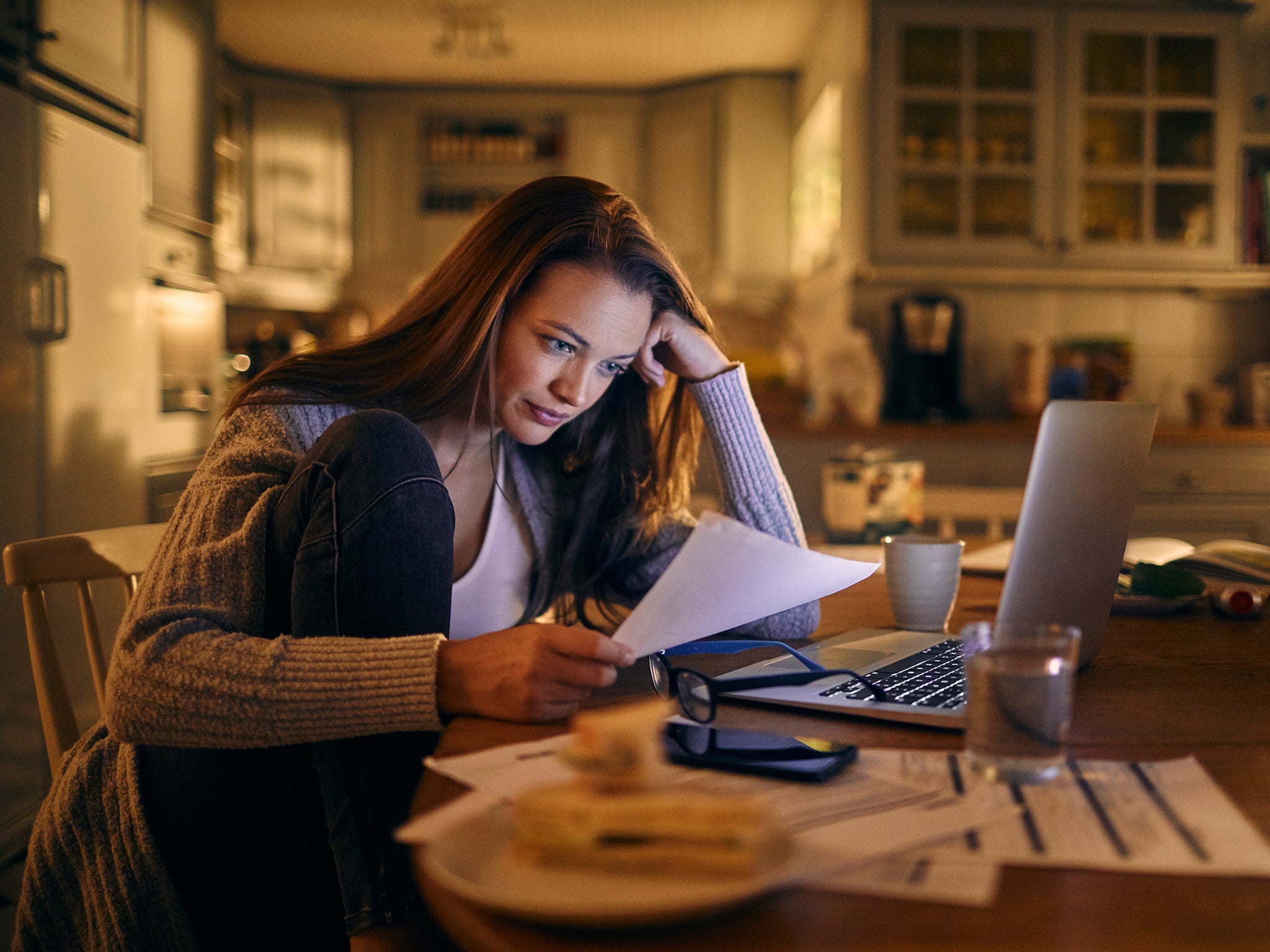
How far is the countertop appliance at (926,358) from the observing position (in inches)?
136

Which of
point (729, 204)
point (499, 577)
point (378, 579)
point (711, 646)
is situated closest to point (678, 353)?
point (499, 577)

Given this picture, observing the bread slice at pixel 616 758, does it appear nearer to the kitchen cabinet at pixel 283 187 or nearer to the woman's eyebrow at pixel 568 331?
the woman's eyebrow at pixel 568 331

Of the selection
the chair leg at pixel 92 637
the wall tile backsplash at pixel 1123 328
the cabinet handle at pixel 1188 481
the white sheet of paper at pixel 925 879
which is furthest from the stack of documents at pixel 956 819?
the wall tile backsplash at pixel 1123 328

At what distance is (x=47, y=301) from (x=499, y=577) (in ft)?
5.20

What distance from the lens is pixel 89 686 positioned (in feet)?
8.25

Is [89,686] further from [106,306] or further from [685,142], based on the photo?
[685,142]

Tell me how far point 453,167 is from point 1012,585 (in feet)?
15.1

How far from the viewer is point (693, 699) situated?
68 centimetres

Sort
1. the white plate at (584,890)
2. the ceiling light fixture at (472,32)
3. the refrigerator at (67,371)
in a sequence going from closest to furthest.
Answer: the white plate at (584,890), the refrigerator at (67,371), the ceiling light fixture at (472,32)

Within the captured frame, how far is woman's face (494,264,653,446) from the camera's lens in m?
1.16

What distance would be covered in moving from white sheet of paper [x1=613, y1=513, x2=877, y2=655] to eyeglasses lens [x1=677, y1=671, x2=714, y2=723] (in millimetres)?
27

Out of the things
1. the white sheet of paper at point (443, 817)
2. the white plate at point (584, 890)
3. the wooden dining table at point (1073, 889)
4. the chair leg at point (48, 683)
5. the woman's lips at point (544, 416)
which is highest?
the woman's lips at point (544, 416)

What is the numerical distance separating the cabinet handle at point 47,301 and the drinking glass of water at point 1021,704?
225 cm

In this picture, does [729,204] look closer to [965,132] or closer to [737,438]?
[965,132]
